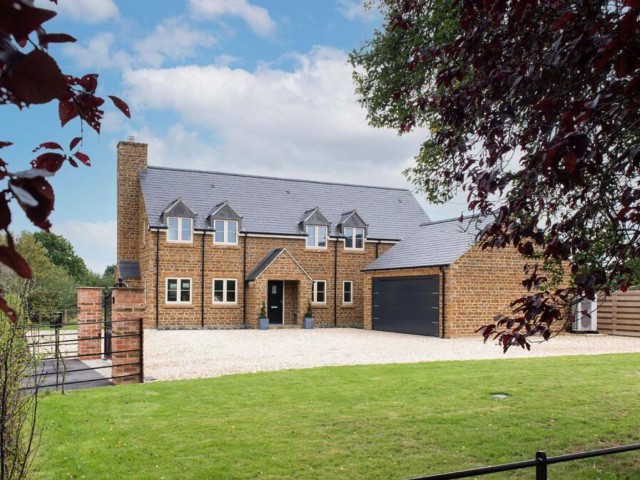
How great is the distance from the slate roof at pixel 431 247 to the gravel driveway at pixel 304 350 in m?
3.56

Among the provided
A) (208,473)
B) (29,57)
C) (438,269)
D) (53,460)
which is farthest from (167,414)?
(438,269)

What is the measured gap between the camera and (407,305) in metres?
28.5

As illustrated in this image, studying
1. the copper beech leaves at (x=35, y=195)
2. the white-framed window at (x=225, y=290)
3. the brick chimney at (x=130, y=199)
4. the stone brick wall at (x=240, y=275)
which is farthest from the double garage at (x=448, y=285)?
the copper beech leaves at (x=35, y=195)

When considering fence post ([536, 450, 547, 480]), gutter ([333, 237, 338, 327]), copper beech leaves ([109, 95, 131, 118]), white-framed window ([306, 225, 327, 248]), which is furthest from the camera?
gutter ([333, 237, 338, 327])

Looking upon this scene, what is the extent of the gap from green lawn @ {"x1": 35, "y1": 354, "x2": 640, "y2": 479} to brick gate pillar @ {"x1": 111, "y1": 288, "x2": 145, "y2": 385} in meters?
0.95

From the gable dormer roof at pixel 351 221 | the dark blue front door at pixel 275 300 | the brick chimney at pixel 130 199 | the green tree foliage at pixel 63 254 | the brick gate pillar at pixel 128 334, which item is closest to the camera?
the brick gate pillar at pixel 128 334

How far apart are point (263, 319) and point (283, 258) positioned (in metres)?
3.38

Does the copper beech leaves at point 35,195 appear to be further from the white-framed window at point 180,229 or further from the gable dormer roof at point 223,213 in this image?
the gable dormer roof at point 223,213

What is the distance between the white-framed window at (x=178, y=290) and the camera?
30953 millimetres

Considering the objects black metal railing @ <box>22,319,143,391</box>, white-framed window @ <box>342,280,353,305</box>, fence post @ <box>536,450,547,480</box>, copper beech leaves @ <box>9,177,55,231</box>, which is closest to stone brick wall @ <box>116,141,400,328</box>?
white-framed window @ <box>342,280,353,305</box>

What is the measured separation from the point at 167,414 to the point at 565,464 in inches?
231

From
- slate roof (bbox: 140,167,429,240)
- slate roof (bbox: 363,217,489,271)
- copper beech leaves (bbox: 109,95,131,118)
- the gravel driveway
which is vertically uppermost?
slate roof (bbox: 140,167,429,240)

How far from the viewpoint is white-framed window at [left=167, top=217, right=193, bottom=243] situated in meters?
30.8

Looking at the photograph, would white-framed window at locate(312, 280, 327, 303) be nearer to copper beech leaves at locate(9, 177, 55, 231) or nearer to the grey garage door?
the grey garage door
